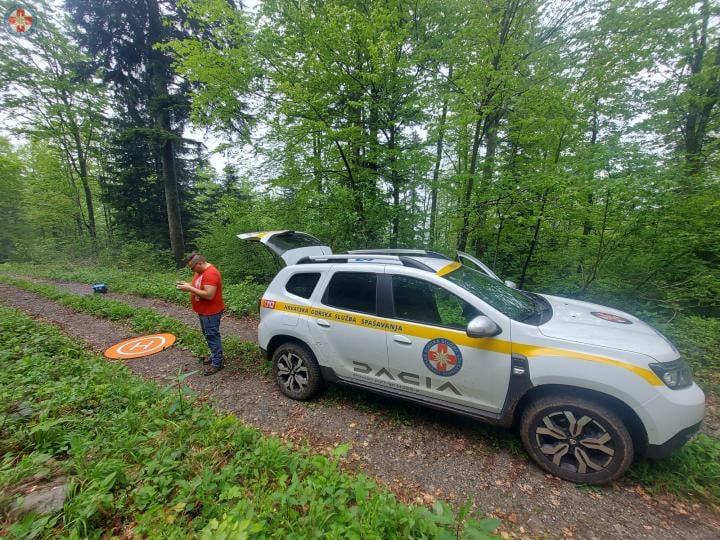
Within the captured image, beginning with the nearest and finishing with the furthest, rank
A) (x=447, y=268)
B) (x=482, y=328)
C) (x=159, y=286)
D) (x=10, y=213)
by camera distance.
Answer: (x=482, y=328) → (x=447, y=268) → (x=159, y=286) → (x=10, y=213)

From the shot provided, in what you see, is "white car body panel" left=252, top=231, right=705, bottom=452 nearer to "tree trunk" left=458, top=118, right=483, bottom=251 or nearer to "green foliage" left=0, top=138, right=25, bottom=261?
"tree trunk" left=458, top=118, right=483, bottom=251

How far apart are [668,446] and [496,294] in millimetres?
1660

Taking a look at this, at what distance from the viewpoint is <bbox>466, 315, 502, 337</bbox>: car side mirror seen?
2311 mm

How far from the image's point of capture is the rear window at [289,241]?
3946mm

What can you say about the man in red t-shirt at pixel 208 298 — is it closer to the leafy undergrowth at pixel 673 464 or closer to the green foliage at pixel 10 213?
the leafy undergrowth at pixel 673 464

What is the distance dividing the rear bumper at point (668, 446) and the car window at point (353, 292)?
2488mm

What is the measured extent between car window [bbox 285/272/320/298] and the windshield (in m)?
1.63

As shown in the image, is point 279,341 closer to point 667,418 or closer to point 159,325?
point 667,418

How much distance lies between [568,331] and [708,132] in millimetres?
10392

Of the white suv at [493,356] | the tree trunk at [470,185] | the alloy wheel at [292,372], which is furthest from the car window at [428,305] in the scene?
the tree trunk at [470,185]

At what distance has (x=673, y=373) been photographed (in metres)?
2.20

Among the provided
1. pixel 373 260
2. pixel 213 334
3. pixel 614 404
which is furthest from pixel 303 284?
pixel 614 404

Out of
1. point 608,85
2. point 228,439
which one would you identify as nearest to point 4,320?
point 228,439

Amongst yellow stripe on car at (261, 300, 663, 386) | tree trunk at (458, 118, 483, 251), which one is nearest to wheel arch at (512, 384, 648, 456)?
yellow stripe on car at (261, 300, 663, 386)
